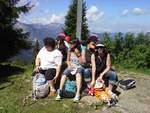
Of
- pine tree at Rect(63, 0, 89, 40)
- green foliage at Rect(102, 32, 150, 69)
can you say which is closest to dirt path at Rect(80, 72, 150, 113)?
green foliage at Rect(102, 32, 150, 69)

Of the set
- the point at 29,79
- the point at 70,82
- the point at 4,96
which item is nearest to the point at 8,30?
the point at 29,79

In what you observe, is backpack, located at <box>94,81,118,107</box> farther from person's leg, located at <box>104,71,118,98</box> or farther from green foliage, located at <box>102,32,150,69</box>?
green foliage, located at <box>102,32,150,69</box>

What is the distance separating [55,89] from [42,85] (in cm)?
53

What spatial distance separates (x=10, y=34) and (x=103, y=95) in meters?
7.89

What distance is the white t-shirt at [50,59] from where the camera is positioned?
19.5 ft

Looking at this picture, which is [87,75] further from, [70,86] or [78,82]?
[70,86]

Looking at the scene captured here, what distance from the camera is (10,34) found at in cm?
1207

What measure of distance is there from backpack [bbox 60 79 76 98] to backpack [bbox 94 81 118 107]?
0.53 meters

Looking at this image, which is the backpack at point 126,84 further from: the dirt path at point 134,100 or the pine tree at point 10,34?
the pine tree at point 10,34

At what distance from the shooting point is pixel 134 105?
5.46m

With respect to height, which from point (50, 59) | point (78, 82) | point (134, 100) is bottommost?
point (134, 100)

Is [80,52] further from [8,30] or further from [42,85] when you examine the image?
[8,30]

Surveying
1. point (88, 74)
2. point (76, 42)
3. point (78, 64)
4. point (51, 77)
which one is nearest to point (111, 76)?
point (88, 74)

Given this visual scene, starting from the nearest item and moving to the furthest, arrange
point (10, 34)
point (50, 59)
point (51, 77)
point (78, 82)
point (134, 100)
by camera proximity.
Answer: point (78, 82)
point (134, 100)
point (51, 77)
point (50, 59)
point (10, 34)
